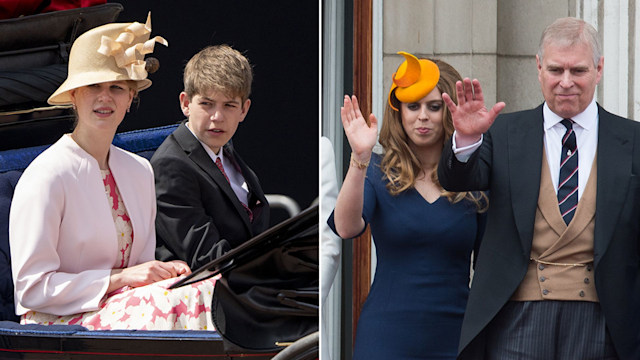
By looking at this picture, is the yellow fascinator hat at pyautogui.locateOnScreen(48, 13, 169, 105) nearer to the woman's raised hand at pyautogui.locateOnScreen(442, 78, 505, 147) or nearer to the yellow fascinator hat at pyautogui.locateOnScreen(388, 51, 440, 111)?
the yellow fascinator hat at pyautogui.locateOnScreen(388, 51, 440, 111)

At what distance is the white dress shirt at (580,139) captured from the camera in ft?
5.94

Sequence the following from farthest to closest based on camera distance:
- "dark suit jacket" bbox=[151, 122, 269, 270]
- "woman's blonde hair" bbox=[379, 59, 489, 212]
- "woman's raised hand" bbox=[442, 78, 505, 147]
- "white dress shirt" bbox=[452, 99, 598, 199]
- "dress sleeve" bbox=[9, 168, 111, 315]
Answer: "dark suit jacket" bbox=[151, 122, 269, 270], "dress sleeve" bbox=[9, 168, 111, 315], "woman's blonde hair" bbox=[379, 59, 489, 212], "white dress shirt" bbox=[452, 99, 598, 199], "woman's raised hand" bbox=[442, 78, 505, 147]

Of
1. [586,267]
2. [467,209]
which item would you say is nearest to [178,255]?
[467,209]

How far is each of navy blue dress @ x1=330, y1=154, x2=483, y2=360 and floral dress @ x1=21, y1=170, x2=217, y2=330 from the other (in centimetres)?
52

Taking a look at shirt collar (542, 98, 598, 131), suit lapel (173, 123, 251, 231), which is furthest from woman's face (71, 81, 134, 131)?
shirt collar (542, 98, 598, 131)

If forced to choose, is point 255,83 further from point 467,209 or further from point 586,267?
point 586,267

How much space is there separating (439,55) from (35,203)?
44.7 inches

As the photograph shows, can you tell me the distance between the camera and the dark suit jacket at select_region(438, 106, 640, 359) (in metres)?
1.74

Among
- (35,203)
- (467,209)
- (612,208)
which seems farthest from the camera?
(35,203)

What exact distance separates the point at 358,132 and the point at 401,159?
0.12 metres

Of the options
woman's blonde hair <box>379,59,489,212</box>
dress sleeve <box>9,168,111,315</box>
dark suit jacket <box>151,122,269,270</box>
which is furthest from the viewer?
dark suit jacket <box>151,122,269,270</box>

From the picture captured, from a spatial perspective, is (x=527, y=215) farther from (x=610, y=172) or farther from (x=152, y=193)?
(x=152, y=193)

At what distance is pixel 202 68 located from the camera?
7.89 feet

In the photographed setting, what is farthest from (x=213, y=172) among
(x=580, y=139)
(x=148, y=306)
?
(x=580, y=139)
